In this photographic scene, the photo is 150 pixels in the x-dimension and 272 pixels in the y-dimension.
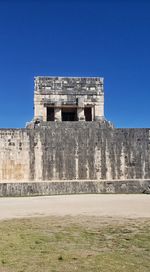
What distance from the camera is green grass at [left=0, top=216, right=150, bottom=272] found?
19.9ft

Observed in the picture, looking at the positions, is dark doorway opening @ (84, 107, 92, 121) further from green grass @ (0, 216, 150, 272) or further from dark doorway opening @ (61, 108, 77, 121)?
green grass @ (0, 216, 150, 272)

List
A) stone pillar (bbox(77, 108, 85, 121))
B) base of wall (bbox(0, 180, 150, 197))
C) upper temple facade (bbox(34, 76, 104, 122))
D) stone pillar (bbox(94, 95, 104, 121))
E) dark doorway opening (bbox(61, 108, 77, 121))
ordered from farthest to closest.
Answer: dark doorway opening (bbox(61, 108, 77, 121)), stone pillar (bbox(94, 95, 104, 121)), stone pillar (bbox(77, 108, 85, 121)), upper temple facade (bbox(34, 76, 104, 122)), base of wall (bbox(0, 180, 150, 197))

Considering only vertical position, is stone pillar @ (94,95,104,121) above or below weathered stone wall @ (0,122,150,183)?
above

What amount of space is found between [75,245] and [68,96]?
17430 millimetres

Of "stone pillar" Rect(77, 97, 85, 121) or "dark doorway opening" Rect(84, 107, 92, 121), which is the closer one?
"stone pillar" Rect(77, 97, 85, 121)

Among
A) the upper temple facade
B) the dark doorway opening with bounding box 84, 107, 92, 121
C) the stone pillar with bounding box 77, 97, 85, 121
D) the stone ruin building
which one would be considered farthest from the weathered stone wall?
the dark doorway opening with bounding box 84, 107, 92, 121

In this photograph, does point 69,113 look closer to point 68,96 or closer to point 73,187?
point 68,96

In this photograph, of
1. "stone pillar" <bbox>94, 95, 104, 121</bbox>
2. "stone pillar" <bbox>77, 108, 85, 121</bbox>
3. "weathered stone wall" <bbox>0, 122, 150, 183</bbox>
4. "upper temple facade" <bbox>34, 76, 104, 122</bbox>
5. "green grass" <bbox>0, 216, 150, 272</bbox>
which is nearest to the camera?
"green grass" <bbox>0, 216, 150, 272</bbox>

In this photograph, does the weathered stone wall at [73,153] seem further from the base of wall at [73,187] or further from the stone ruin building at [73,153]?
the base of wall at [73,187]

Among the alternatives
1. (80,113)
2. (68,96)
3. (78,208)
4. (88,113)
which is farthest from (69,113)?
(78,208)

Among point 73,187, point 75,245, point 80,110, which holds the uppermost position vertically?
point 80,110

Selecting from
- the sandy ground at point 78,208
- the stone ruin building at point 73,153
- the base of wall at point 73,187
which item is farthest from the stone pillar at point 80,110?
the sandy ground at point 78,208

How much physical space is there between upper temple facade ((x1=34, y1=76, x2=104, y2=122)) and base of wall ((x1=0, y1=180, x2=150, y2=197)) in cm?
702

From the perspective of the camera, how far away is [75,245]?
7.41 meters
